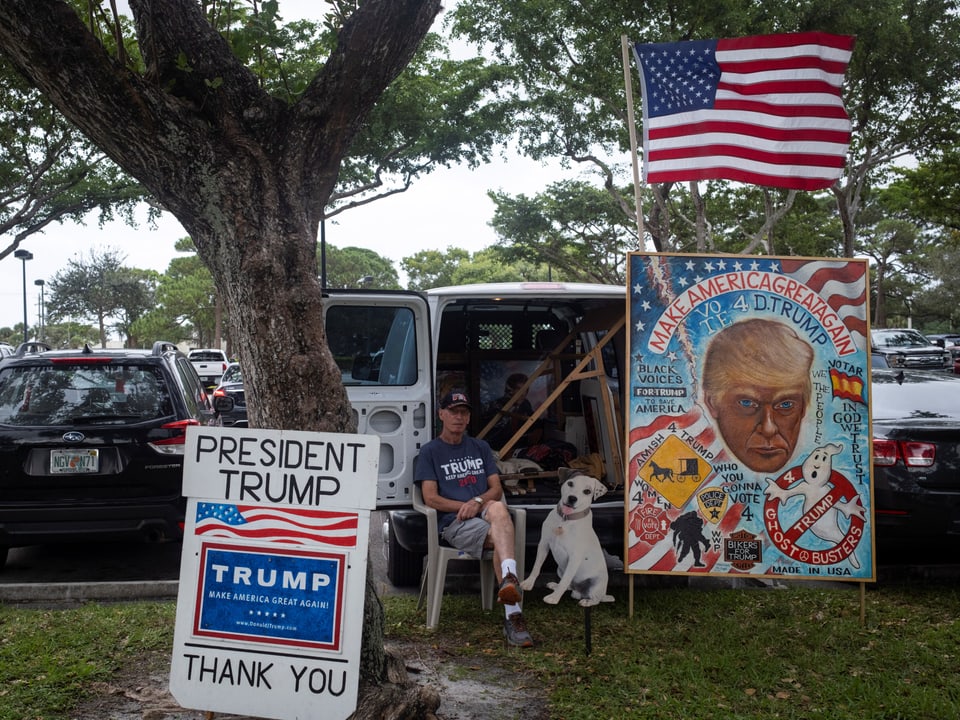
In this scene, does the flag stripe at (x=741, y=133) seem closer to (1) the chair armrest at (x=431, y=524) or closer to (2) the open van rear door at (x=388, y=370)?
(2) the open van rear door at (x=388, y=370)

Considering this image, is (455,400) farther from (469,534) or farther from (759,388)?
(759,388)

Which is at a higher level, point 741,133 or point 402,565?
point 741,133

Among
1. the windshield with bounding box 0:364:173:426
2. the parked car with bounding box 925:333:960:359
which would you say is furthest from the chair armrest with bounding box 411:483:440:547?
the parked car with bounding box 925:333:960:359

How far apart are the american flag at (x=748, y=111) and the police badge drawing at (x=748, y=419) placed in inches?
35.9

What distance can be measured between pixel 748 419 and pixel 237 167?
10.8 ft

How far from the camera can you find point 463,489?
233 inches

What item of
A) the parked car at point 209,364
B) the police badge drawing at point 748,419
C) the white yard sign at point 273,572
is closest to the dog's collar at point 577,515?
the police badge drawing at point 748,419

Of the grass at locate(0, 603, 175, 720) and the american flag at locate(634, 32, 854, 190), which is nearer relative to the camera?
the grass at locate(0, 603, 175, 720)

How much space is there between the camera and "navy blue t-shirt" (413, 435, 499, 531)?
5.91 m

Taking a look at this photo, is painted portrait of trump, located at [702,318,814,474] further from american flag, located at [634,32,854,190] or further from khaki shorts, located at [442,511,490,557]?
khaki shorts, located at [442,511,490,557]

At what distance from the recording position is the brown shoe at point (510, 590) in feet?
16.4

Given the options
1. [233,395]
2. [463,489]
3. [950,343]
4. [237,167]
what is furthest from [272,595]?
[950,343]

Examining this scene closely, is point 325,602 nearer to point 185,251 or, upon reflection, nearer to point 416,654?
point 416,654

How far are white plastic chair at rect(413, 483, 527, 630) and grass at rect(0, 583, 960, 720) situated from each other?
0.13m
